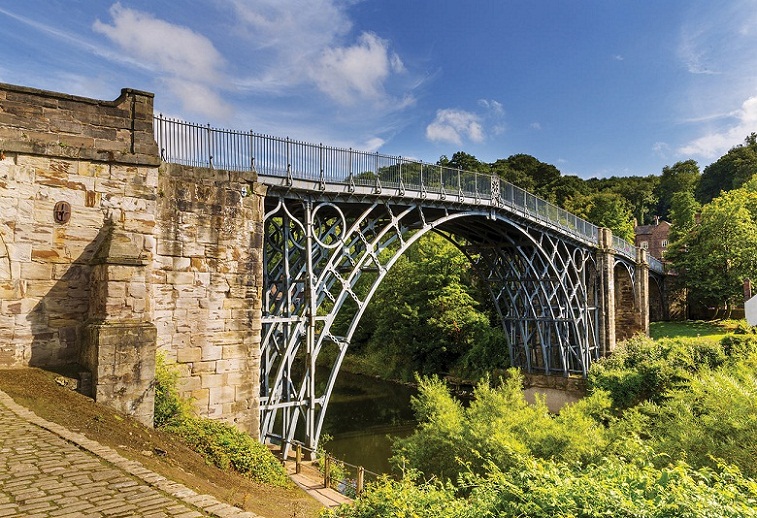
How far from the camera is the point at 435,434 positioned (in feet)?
40.7

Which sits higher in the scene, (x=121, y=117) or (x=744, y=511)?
(x=121, y=117)

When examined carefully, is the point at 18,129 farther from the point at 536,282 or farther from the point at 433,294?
the point at 433,294

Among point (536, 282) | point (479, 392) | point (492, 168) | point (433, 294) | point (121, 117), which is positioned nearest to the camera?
point (121, 117)

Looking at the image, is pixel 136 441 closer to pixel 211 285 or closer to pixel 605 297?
pixel 211 285

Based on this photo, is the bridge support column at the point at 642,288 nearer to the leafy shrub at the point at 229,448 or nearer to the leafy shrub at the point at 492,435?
the leafy shrub at the point at 492,435

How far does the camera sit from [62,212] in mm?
7816

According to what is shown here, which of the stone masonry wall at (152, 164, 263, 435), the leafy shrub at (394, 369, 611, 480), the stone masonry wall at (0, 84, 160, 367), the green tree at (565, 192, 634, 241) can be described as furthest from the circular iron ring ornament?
the green tree at (565, 192, 634, 241)

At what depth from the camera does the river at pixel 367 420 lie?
19.3m

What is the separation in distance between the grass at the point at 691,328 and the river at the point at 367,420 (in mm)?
17832

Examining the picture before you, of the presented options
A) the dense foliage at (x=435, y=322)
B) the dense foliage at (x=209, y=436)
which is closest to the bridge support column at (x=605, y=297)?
the dense foliage at (x=435, y=322)

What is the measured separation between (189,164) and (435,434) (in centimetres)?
842

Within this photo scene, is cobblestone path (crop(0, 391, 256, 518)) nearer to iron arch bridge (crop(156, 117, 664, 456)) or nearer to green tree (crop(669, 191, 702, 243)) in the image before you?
iron arch bridge (crop(156, 117, 664, 456))

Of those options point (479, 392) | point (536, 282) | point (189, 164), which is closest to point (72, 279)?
point (189, 164)

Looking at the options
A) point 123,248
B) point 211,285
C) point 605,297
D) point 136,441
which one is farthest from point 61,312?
point 605,297
